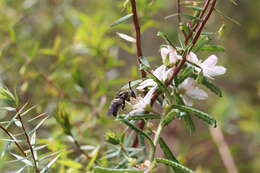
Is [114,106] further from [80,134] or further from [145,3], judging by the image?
[80,134]

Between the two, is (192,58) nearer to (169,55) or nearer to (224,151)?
(169,55)

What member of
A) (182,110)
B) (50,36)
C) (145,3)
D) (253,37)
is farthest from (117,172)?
(253,37)

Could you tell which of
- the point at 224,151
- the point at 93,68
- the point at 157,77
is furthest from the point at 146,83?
the point at 224,151

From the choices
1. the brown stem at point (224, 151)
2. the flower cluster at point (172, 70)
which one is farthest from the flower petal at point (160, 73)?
the brown stem at point (224, 151)

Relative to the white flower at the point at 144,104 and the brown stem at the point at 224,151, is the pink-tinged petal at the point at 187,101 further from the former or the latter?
the brown stem at the point at 224,151

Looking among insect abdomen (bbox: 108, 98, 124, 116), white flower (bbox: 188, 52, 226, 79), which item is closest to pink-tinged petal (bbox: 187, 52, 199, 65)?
white flower (bbox: 188, 52, 226, 79)

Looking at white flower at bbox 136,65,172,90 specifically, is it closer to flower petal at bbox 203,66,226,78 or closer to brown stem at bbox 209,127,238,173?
flower petal at bbox 203,66,226,78

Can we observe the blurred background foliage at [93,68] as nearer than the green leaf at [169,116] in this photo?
No

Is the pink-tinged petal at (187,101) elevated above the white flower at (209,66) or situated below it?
below
